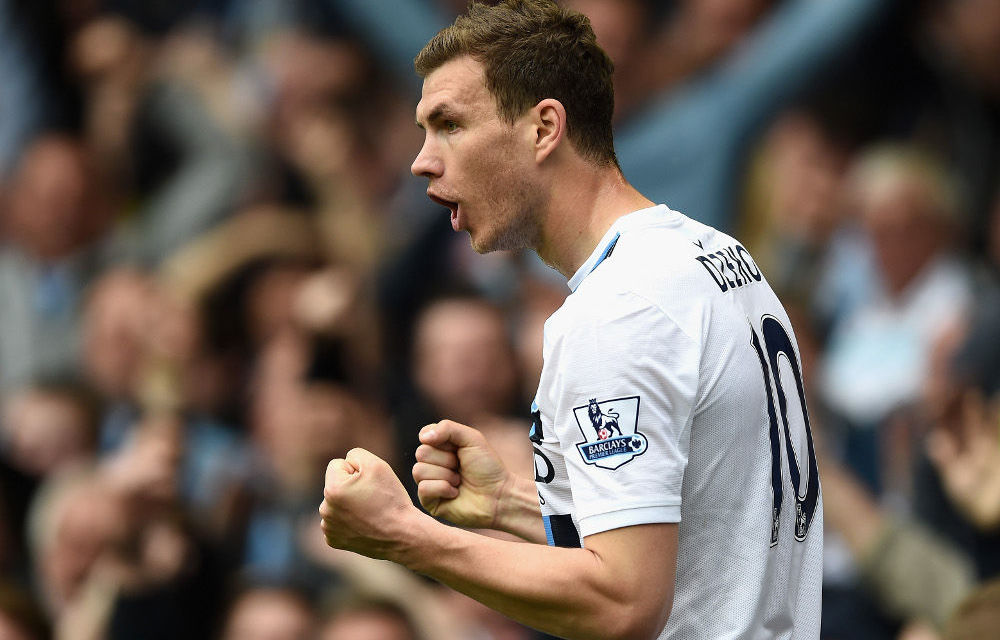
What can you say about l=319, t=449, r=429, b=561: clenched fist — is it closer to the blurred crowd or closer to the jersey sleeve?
the jersey sleeve

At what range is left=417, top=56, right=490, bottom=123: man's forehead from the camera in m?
2.21

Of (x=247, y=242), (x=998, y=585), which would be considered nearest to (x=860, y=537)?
(x=998, y=585)

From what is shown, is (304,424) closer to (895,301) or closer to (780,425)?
(895,301)

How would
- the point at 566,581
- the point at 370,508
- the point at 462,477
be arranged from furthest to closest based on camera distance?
the point at 462,477 → the point at 370,508 → the point at 566,581

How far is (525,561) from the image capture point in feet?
6.13

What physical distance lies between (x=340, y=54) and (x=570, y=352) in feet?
19.0

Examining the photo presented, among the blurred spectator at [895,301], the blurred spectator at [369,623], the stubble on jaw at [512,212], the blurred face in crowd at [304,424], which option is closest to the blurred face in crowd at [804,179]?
the blurred spectator at [895,301]

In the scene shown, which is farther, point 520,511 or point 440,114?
point 520,511

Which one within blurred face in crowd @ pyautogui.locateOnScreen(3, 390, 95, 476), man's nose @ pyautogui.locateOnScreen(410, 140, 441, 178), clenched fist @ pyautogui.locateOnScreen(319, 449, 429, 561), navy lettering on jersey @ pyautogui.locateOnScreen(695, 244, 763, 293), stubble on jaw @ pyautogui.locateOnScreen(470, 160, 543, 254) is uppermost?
man's nose @ pyautogui.locateOnScreen(410, 140, 441, 178)

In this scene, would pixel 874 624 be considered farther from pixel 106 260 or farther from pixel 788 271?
pixel 106 260

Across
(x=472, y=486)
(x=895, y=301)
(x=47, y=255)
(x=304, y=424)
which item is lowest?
(x=304, y=424)

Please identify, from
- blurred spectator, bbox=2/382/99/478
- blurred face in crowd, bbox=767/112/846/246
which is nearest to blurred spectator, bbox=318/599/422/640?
blurred spectator, bbox=2/382/99/478

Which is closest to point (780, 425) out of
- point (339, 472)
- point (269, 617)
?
point (339, 472)

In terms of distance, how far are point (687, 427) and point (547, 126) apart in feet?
2.04
